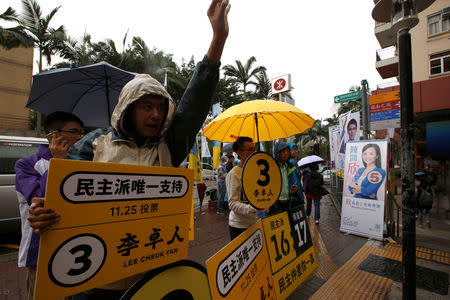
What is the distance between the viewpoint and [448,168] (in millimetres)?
14602

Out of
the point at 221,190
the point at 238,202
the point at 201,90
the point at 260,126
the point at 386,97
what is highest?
the point at 386,97

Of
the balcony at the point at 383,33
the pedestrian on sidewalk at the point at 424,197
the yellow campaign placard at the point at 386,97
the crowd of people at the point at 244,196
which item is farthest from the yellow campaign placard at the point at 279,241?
the balcony at the point at 383,33

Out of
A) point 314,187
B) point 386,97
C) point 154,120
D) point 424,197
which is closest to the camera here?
point 154,120

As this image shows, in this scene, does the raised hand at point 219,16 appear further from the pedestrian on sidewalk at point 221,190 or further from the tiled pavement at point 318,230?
the pedestrian on sidewalk at point 221,190

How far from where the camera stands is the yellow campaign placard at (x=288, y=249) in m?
2.15

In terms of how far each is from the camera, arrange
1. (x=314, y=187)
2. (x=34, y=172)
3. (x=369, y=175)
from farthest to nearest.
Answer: (x=314, y=187) → (x=369, y=175) → (x=34, y=172)

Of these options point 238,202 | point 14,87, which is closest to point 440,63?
point 238,202

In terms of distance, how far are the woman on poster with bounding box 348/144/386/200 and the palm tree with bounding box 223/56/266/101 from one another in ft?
49.2

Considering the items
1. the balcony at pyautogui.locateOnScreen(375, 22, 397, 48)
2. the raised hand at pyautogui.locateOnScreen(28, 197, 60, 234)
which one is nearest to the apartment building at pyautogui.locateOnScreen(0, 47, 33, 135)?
the raised hand at pyautogui.locateOnScreen(28, 197, 60, 234)

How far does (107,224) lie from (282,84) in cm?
537

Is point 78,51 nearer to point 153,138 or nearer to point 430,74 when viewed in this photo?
point 153,138

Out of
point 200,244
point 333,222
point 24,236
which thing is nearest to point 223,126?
point 24,236

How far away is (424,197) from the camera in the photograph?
18.4ft

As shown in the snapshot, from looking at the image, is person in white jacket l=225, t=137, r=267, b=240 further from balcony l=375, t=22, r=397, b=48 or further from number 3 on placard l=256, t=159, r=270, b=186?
balcony l=375, t=22, r=397, b=48
